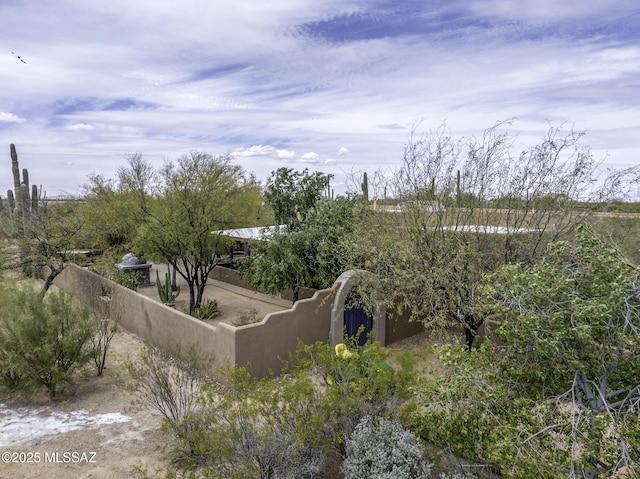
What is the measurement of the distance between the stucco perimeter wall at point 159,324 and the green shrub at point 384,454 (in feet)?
12.3

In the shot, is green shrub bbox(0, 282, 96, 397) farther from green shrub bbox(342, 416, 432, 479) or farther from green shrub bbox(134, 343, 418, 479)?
green shrub bbox(342, 416, 432, 479)

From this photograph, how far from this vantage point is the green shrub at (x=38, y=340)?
900 centimetres

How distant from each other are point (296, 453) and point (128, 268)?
16.4m

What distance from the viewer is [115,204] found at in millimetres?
20797

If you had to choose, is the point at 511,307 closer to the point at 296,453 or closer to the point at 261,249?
the point at 296,453

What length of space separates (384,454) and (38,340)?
761cm

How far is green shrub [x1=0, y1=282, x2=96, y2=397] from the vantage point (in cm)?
900

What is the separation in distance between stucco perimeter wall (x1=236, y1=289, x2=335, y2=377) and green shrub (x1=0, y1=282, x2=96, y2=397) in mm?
3547

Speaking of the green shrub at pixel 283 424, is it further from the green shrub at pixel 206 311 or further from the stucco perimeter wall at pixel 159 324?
the green shrub at pixel 206 311

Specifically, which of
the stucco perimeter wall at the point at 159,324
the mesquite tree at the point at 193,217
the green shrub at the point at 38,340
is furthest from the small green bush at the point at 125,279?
the green shrub at the point at 38,340

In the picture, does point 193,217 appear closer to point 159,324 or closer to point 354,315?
point 159,324

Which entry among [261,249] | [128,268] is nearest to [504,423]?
[261,249]

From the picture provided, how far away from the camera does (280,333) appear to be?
35.3ft

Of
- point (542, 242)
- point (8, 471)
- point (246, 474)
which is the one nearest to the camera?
point (246, 474)
